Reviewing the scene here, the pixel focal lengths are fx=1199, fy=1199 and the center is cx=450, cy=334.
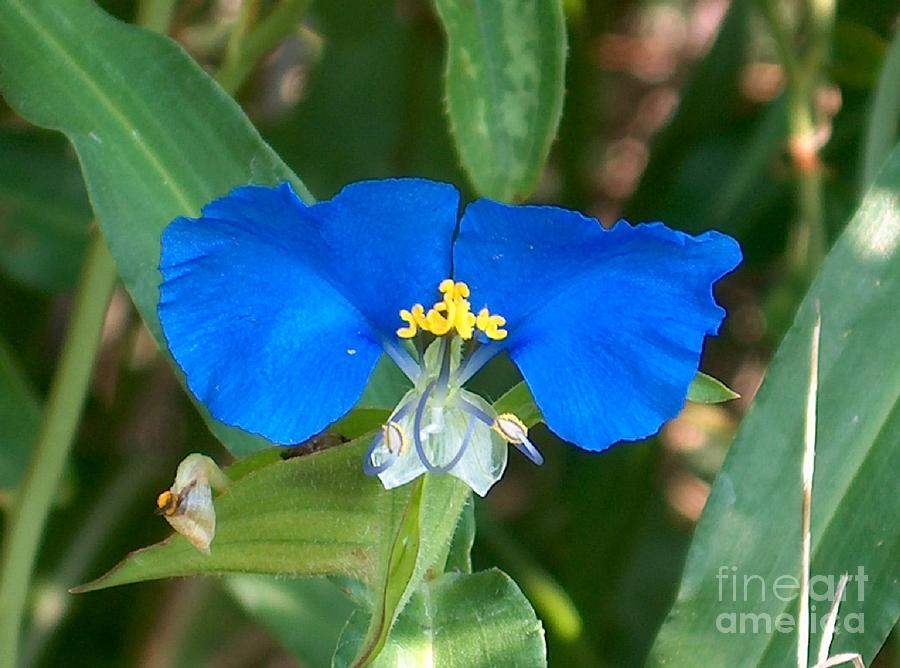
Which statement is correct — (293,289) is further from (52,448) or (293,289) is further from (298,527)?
(52,448)

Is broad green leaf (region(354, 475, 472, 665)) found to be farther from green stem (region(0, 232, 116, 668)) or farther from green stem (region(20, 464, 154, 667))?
green stem (region(20, 464, 154, 667))

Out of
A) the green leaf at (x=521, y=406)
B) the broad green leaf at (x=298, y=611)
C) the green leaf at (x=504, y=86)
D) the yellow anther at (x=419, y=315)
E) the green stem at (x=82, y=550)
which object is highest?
the green leaf at (x=504, y=86)

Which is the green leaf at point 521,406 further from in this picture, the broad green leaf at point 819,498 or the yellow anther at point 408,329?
the broad green leaf at point 819,498

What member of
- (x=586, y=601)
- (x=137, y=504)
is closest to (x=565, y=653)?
(x=586, y=601)

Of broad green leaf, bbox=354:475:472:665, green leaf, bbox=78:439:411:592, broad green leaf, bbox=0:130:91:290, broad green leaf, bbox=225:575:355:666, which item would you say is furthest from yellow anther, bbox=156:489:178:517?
broad green leaf, bbox=0:130:91:290

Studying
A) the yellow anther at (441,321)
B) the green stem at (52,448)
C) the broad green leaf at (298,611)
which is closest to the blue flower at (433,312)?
the yellow anther at (441,321)

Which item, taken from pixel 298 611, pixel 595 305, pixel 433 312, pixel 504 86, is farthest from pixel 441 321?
pixel 298 611

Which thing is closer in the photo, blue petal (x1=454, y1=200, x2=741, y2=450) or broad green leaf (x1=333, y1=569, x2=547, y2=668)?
blue petal (x1=454, y1=200, x2=741, y2=450)
